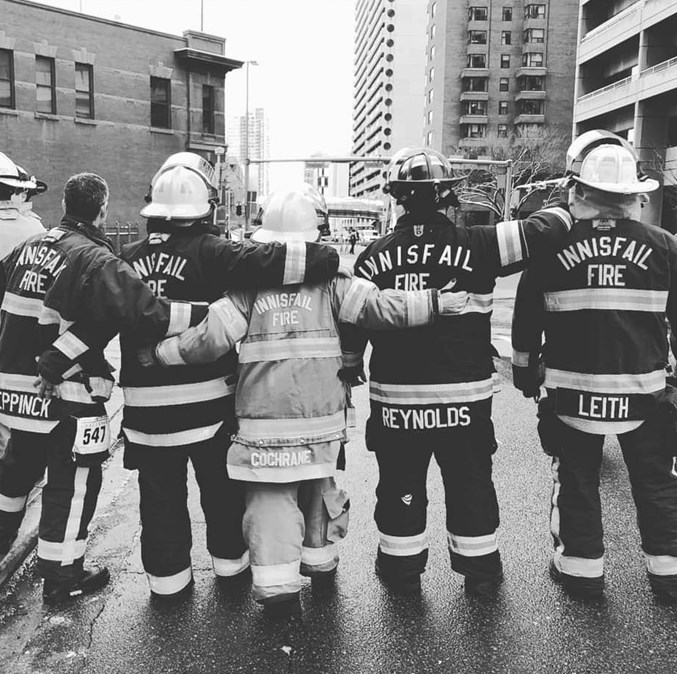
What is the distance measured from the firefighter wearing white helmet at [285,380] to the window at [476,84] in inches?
3482

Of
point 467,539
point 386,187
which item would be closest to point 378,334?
point 386,187

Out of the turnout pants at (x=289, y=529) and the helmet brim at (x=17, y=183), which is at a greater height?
the helmet brim at (x=17, y=183)

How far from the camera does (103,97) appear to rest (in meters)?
30.4

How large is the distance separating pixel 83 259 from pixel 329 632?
2.03 m

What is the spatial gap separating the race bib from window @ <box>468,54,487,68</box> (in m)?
89.6

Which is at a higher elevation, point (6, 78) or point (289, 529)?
point (6, 78)

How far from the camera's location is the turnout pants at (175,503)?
11.9 feet

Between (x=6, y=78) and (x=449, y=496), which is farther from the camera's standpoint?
(x=6, y=78)

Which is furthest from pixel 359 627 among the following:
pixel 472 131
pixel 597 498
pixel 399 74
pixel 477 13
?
pixel 399 74

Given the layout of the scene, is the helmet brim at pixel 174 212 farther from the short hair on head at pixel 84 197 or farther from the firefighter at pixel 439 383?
the firefighter at pixel 439 383

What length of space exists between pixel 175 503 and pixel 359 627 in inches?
40.8

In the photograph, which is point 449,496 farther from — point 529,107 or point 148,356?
point 529,107

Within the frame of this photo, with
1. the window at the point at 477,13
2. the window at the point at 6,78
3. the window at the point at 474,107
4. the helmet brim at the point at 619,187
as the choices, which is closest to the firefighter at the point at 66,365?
the helmet brim at the point at 619,187

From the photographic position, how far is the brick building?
91.9 ft
